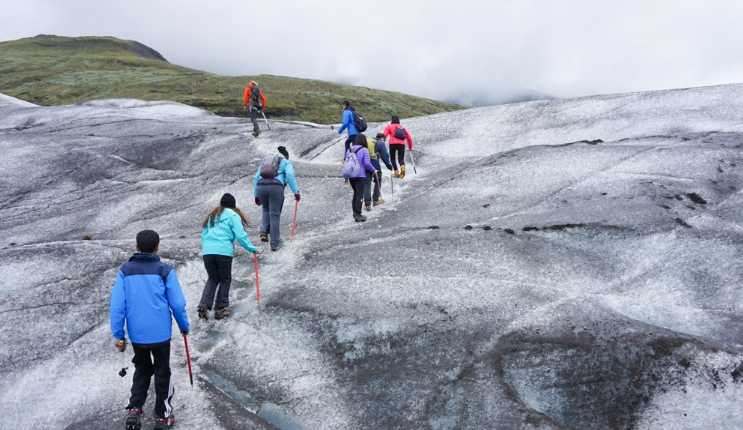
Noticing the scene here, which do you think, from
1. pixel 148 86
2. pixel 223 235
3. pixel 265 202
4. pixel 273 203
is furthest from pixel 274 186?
pixel 148 86

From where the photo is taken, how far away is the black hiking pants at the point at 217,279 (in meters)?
11.2

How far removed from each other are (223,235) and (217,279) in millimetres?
1136

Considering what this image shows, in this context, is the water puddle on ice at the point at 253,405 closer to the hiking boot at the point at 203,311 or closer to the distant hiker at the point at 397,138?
the hiking boot at the point at 203,311

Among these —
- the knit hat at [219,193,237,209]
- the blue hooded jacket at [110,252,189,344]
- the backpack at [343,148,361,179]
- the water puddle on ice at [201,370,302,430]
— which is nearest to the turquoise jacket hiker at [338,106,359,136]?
the backpack at [343,148,361,179]

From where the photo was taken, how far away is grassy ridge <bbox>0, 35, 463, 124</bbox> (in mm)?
90812

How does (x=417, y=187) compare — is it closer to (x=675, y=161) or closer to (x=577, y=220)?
(x=577, y=220)

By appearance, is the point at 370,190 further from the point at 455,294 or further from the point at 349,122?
the point at 455,294

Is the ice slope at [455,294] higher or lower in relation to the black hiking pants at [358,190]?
lower

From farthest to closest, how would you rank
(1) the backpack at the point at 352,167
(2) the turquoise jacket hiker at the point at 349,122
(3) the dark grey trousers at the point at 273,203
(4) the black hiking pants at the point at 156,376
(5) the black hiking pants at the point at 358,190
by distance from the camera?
(2) the turquoise jacket hiker at the point at 349,122
(5) the black hiking pants at the point at 358,190
(1) the backpack at the point at 352,167
(3) the dark grey trousers at the point at 273,203
(4) the black hiking pants at the point at 156,376

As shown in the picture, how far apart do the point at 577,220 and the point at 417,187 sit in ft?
24.7

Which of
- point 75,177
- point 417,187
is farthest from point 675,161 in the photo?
point 75,177

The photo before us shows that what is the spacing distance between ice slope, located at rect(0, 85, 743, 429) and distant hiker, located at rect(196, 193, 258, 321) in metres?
0.48

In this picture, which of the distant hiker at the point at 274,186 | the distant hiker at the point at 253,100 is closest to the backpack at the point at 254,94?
the distant hiker at the point at 253,100

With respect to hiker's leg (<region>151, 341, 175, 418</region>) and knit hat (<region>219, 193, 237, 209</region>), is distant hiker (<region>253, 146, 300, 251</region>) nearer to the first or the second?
knit hat (<region>219, 193, 237, 209</region>)
